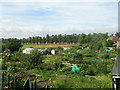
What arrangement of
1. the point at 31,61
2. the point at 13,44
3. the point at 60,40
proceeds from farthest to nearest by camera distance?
1. the point at 60,40
2. the point at 13,44
3. the point at 31,61

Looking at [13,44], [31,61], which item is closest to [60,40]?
[13,44]

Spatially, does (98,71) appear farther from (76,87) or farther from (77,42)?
(77,42)

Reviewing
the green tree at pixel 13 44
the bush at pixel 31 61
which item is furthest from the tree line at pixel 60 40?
the bush at pixel 31 61

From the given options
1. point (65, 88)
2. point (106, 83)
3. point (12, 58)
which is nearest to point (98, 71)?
point (106, 83)

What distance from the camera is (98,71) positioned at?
547 centimetres

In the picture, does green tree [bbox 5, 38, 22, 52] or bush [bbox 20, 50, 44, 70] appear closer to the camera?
bush [bbox 20, 50, 44, 70]

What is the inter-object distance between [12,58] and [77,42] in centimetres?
1215

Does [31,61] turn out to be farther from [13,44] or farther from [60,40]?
[60,40]

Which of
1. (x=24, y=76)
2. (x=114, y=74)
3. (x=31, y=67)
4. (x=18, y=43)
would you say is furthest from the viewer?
(x=18, y=43)

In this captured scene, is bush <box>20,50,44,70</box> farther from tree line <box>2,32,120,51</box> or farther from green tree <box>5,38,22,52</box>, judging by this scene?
green tree <box>5,38,22,52</box>

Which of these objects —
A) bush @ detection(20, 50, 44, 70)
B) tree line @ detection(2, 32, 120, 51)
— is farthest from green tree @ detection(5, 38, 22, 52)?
bush @ detection(20, 50, 44, 70)

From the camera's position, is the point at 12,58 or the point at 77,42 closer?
the point at 12,58

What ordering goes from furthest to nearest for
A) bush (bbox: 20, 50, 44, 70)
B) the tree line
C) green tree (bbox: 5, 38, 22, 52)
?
the tree line → green tree (bbox: 5, 38, 22, 52) → bush (bbox: 20, 50, 44, 70)

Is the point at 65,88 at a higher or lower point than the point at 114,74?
lower
